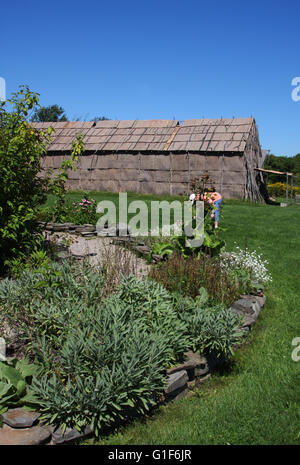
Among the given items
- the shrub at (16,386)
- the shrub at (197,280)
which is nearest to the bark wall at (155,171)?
the shrub at (197,280)

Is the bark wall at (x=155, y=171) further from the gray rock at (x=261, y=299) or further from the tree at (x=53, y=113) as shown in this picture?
the tree at (x=53, y=113)

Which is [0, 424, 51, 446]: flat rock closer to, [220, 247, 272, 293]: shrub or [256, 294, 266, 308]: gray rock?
[220, 247, 272, 293]: shrub

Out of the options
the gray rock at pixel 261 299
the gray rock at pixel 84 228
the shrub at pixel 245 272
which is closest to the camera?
the gray rock at pixel 261 299

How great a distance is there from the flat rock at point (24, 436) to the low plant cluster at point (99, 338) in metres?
0.10

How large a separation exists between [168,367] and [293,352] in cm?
156

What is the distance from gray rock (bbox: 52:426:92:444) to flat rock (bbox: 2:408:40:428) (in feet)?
0.61

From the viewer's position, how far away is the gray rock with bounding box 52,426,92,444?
103 inches

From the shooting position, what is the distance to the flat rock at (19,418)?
8.66 ft

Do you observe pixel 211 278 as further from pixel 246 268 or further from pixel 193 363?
pixel 193 363

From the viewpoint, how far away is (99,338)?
10.2 feet

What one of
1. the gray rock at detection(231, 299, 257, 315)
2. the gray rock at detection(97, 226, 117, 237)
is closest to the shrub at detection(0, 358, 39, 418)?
the gray rock at detection(231, 299, 257, 315)

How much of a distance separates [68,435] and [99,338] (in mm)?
732
